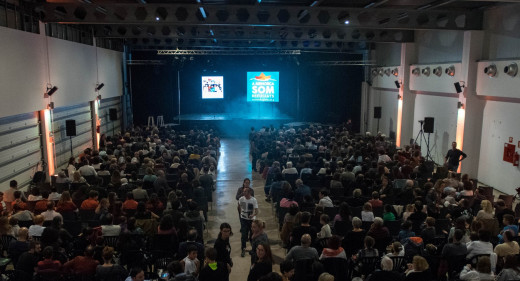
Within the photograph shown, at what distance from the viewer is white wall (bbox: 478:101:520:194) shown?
1234cm

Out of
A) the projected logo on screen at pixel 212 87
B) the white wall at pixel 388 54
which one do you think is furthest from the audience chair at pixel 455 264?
the projected logo on screen at pixel 212 87

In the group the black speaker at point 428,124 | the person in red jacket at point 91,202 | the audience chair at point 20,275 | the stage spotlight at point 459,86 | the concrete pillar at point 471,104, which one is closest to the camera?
the audience chair at point 20,275

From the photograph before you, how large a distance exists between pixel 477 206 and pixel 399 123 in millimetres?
11554

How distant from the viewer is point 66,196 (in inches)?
332

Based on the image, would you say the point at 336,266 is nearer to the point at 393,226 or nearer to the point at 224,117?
the point at 393,226

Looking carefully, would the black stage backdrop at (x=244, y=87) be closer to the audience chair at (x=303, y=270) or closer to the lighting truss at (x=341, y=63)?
the lighting truss at (x=341, y=63)

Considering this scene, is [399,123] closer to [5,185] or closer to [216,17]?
[216,17]

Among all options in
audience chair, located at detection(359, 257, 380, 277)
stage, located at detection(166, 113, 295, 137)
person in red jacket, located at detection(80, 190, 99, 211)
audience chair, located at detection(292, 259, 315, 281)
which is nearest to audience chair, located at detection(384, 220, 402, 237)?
audience chair, located at detection(359, 257, 380, 277)

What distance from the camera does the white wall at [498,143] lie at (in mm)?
12336

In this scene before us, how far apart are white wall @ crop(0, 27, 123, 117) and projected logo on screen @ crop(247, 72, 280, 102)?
10.3 m

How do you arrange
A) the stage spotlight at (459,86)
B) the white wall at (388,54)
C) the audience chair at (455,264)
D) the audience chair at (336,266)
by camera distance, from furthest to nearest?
the white wall at (388,54) → the stage spotlight at (459,86) → the audience chair at (455,264) → the audience chair at (336,266)

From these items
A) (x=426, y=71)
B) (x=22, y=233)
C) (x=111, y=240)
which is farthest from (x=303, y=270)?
(x=426, y=71)

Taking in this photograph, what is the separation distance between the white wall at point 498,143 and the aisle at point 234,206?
722cm

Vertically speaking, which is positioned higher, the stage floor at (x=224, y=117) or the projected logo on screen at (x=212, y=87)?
the projected logo on screen at (x=212, y=87)
